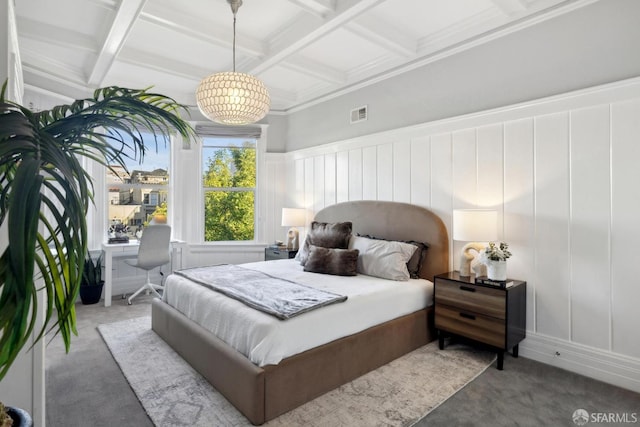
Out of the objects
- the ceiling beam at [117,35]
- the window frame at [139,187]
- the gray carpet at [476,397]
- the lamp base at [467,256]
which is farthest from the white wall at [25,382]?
the window frame at [139,187]

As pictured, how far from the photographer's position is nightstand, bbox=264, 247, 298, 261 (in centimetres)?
465

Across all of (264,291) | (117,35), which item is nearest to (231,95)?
(117,35)

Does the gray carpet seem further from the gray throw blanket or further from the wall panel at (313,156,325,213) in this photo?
the wall panel at (313,156,325,213)

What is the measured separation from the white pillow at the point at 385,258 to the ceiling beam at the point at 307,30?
1.99 m

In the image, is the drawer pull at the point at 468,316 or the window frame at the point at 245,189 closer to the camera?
the drawer pull at the point at 468,316

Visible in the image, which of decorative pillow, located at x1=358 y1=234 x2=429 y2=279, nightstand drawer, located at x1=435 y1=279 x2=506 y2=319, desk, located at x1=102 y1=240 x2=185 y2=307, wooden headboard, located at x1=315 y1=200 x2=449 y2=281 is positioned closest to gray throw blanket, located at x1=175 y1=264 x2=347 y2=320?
nightstand drawer, located at x1=435 y1=279 x2=506 y2=319

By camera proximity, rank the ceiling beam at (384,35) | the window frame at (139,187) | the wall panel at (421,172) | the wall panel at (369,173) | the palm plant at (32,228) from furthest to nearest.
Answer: the window frame at (139,187) < the wall panel at (369,173) < the wall panel at (421,172) < the ceiling beam at (384,35) < the palm plant at (32,228)

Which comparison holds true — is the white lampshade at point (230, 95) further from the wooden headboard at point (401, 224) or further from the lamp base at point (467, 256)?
the lamp base at point (467, 256)

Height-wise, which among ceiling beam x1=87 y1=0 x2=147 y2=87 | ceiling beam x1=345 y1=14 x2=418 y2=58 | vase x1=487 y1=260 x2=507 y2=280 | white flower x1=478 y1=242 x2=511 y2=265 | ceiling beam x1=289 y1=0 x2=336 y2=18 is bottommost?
vase x1=487 y1=260 x2=507 y2=280

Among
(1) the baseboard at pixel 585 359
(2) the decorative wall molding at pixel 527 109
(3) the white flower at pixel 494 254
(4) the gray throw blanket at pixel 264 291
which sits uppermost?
(2) the decorative wall molding at pixel 527 109

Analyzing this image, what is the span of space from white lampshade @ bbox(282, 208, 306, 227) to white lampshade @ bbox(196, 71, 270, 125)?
7.49ft

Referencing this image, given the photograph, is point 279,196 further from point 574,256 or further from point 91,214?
point 574,256

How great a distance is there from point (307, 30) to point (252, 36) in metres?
0.64

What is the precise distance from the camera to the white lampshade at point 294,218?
16.1ft
